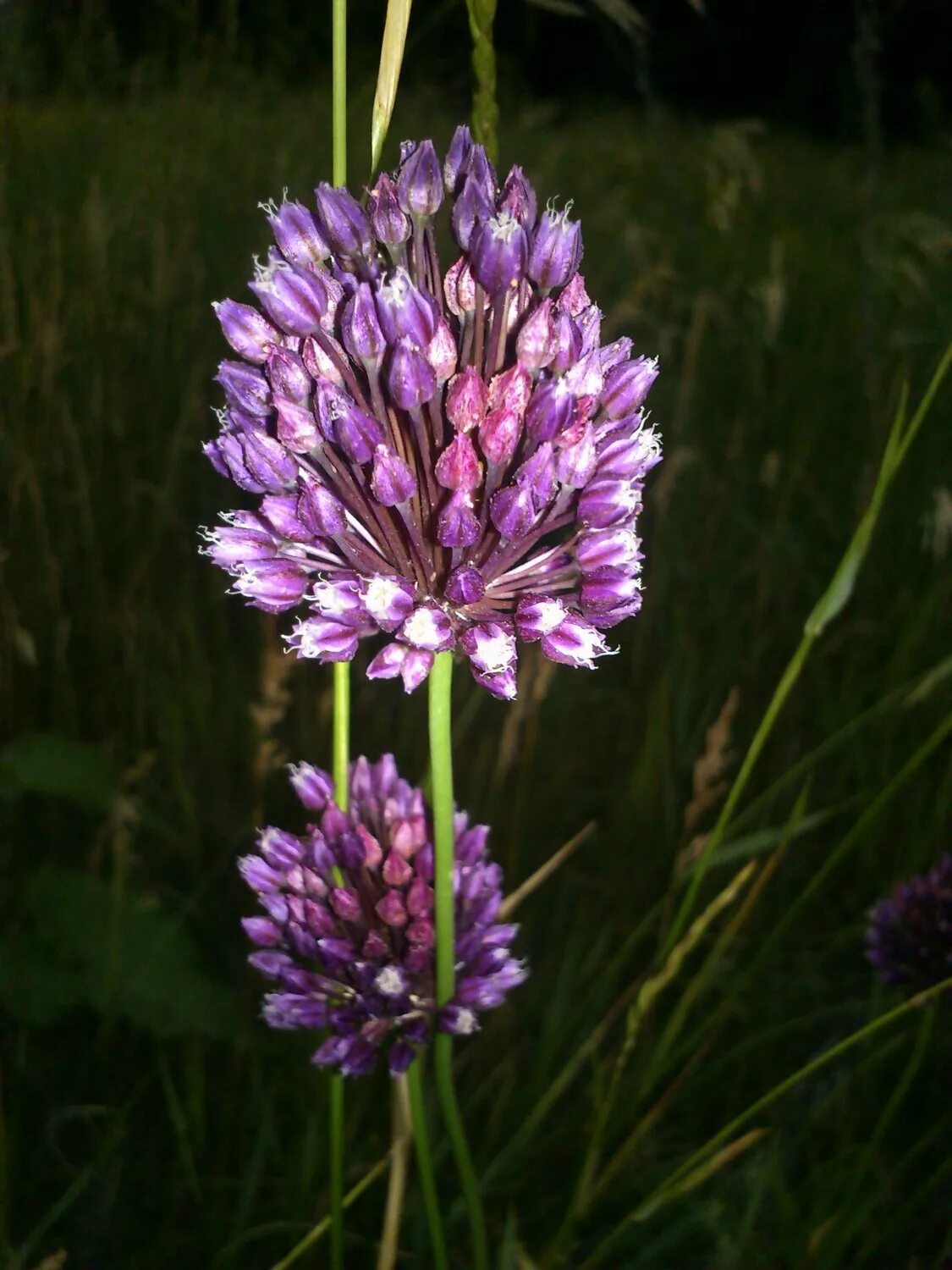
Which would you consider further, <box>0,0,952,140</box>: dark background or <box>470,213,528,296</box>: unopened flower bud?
<box>0,0,952,140</box>: dark background

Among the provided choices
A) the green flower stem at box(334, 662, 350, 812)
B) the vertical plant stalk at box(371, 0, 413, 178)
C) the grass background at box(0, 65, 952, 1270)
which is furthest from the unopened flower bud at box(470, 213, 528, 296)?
the grass background at box(0, 65, 952, 1270)

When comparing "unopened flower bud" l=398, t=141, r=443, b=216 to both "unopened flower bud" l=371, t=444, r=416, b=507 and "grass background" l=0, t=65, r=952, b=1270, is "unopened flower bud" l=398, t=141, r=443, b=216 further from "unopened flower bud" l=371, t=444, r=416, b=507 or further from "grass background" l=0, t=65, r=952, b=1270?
"grass background" l=0, t=65, r=952, b=1270

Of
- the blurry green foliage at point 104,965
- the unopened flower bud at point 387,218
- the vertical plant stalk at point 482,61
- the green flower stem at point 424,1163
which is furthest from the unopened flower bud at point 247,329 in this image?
the blurry green foliage at point 104,965

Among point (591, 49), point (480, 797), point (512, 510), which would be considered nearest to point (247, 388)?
point (512, 510)

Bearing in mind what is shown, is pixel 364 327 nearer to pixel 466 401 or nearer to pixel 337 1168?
pixel 466 401

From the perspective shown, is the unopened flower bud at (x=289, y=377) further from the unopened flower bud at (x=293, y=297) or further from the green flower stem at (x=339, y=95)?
the green flower stem at (x=339, y=95)

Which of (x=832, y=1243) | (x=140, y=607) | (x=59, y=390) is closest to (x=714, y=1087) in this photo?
(x=832, y=1243)

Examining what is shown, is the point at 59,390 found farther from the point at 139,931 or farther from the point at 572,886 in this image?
the point at 572,886
